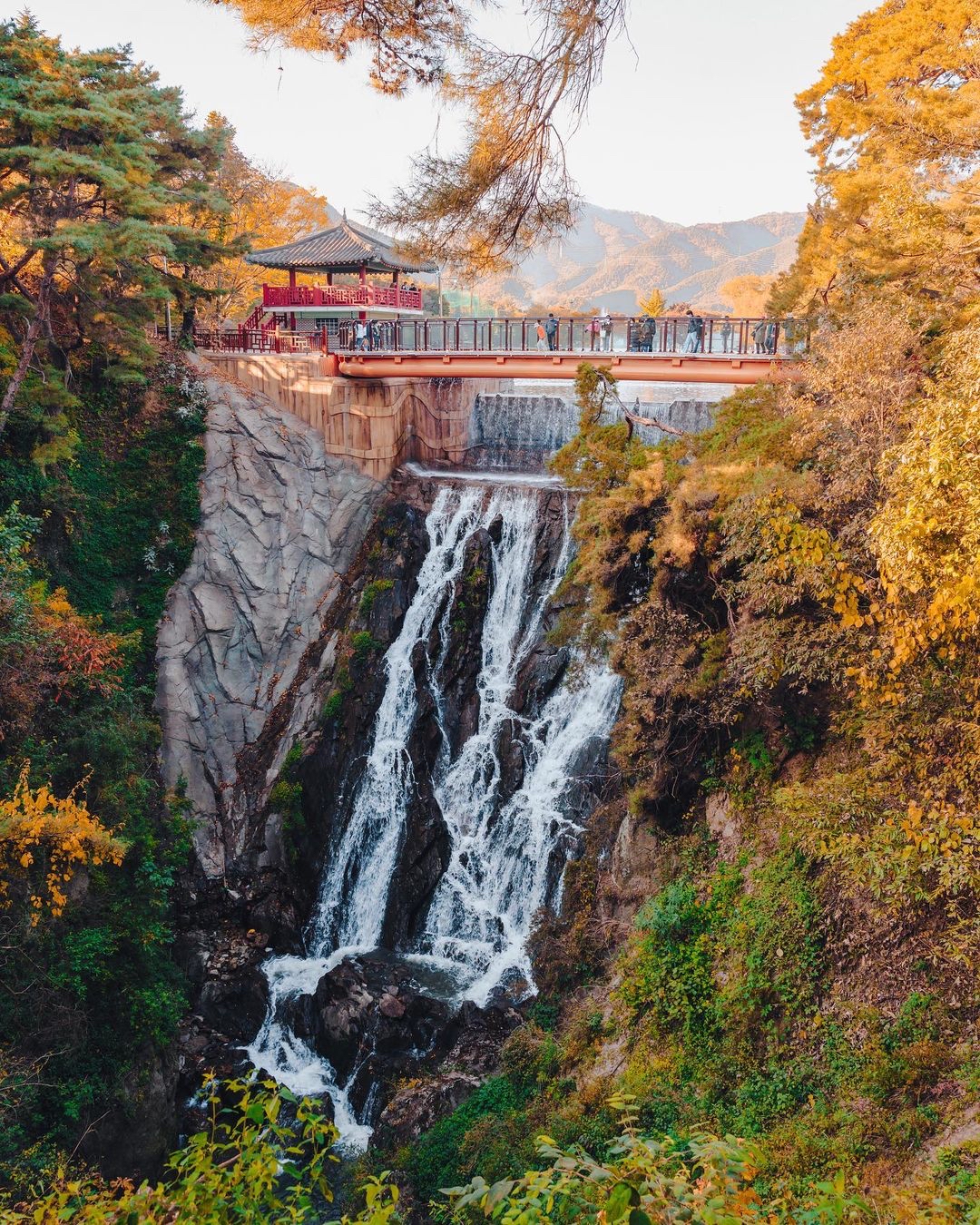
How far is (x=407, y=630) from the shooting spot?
20406 mm

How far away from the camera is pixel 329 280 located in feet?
86.3

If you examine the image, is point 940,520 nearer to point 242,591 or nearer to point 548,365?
point 548,365

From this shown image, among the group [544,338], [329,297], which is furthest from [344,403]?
[544,338]

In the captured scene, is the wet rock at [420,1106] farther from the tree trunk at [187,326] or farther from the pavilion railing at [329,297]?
the pavilion railing at [329,297]

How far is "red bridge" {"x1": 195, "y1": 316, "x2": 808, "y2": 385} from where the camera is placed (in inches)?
704

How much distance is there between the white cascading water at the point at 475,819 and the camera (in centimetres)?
1559

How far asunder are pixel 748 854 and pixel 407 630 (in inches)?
408

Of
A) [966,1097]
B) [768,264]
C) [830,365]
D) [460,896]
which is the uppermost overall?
[768,264]

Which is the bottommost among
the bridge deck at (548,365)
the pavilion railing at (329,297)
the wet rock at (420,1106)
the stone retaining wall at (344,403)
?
the wet rock at (420,1106)

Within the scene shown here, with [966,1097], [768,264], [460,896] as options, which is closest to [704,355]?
[460,896]

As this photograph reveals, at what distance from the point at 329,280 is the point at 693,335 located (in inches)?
500

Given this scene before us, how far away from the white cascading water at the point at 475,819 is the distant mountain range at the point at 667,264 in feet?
259

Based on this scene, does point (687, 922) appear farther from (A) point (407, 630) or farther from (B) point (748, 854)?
(A) point (407, 630)

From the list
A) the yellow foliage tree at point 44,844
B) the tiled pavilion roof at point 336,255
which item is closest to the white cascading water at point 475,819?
the yellow foliage tree at point 44,844
